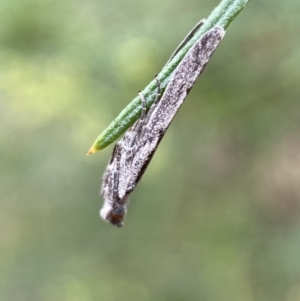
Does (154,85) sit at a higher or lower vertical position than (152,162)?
lower

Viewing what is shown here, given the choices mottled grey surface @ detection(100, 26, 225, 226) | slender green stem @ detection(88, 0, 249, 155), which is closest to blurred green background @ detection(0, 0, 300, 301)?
mottled grey surface @ detection(100, 26, 225, 226)

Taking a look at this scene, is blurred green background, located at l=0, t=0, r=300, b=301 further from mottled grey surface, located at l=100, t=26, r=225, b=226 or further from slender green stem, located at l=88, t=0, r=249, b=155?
slender green stem, located at l=88, t=0, r=249, b=155

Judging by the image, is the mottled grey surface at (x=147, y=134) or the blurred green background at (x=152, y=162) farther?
the blurred green background at (x=152, y=162)

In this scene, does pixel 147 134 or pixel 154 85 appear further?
pixel 147 134

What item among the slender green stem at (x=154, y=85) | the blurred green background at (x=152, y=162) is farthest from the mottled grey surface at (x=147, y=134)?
the blurred green background at (x=152, y=162)

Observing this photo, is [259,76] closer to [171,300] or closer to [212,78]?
[212,78]

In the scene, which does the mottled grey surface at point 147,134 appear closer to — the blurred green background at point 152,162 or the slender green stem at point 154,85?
the slender green stem at point 154,85

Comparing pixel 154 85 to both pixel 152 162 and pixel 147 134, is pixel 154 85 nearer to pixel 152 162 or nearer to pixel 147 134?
pixel 147 134

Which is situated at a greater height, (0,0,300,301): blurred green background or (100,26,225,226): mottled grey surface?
Answer: (0,0,300,301): blurred green background

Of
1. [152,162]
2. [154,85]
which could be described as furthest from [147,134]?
[152,162]

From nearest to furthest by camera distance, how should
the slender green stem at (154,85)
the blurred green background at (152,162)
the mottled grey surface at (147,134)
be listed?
the slender green stem at (154,85) < the mottled grey surface at (147,134) < the blurred green background at (152,162)
